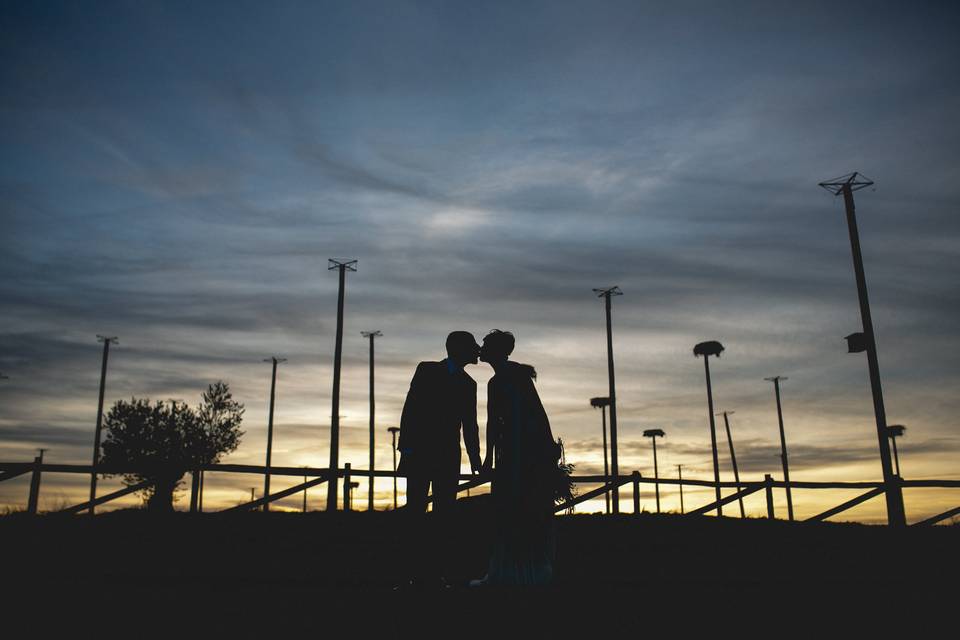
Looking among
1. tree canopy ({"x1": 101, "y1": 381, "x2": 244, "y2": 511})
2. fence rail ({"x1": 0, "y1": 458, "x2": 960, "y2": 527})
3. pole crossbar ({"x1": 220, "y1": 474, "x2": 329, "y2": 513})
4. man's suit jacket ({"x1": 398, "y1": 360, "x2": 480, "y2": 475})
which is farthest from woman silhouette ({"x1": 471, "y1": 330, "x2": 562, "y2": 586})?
tree canopy ({"x1": 101, "y1": 381, "x2": 244, "y2": 511})

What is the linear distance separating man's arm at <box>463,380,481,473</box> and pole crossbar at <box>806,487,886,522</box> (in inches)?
432

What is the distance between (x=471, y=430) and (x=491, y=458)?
1.49 feet

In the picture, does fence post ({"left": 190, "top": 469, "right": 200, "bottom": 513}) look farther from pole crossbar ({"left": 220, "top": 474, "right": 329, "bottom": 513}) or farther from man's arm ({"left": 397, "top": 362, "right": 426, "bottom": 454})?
man's arm ({"left": 397, "top": 362, "right": 426, "bottom": 454})

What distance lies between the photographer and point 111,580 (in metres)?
6.80

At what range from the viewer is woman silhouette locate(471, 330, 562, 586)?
6.85 meters

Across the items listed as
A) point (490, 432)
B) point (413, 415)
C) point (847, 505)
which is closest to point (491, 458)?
point (490, 432)

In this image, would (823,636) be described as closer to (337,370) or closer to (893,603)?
(893,603)

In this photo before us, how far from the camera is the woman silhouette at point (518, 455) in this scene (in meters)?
6.85

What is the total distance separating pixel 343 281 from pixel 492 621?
3084cm

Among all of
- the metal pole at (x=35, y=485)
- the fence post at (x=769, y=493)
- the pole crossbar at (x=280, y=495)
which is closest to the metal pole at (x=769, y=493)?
the fence post at (x=769, y=493)

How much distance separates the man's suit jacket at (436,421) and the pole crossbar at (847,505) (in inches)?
440

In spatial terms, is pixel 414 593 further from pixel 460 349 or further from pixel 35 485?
pixel 35 485

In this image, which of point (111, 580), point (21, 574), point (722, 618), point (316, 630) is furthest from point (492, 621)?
point (21, 574)

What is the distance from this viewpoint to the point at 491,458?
705cm
